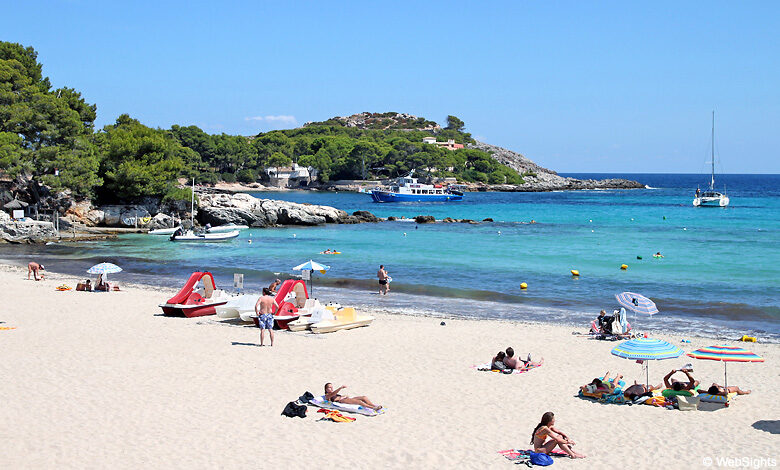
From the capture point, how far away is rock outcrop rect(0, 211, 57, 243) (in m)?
40.3

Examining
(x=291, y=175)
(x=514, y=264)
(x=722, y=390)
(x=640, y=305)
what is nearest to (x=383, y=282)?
(x=640, y=305)

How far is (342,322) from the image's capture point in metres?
17.8

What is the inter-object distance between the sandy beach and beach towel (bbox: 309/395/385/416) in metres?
0.15

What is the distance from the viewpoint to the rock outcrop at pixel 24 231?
40.3m

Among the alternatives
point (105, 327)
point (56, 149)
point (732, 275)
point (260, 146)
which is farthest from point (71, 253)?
point (260, 146)

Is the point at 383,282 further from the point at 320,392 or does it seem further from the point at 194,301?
the point at 320,392

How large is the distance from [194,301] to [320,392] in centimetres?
850

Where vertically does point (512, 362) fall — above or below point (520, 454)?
above

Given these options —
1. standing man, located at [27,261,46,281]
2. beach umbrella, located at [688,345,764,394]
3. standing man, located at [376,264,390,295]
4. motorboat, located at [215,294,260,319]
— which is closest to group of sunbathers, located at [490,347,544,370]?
beach umbrella, located at [688,345,764,394]

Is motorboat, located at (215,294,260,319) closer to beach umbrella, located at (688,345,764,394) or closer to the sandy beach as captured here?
the sandy beach

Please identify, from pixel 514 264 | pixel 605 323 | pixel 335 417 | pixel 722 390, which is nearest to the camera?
pixel 335 417

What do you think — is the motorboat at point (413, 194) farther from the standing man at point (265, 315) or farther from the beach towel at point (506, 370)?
the beach towel at point (506, 370)

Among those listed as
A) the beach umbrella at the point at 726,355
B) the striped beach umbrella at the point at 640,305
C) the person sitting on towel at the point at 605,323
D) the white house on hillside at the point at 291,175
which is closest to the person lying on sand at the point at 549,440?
the beach umbrella at the point at 726,355

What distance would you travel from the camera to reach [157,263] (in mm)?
33531
